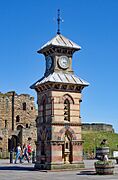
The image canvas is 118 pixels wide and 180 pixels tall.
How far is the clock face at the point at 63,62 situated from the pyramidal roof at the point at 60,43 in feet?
2.56

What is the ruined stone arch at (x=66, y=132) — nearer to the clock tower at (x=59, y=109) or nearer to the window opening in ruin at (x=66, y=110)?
the clock tower at (x=59, y=109)

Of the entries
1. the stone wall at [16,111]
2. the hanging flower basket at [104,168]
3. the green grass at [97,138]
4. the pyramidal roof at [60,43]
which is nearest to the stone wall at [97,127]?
the green grass at [97,138]

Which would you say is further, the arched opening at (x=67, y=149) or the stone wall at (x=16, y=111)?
the stone wall at (x=16, y=111)

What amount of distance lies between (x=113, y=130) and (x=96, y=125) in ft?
20.5

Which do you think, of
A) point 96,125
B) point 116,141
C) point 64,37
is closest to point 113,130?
point 96,125

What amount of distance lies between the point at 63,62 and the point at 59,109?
10.5ft

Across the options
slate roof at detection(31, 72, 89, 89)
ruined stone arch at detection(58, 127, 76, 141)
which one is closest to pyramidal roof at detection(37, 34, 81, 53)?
slate roof at detection(31, 72, 89, 89)

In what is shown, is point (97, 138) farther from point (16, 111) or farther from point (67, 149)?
point (67, 149)

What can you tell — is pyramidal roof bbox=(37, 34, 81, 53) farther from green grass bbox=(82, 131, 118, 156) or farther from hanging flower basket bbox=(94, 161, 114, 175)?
green grass bbox=(82, 131, 118, 156)

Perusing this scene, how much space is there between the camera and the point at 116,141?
75.2 meters

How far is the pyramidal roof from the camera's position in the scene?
88.2 feet

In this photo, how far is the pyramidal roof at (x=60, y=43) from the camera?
88.2 ft

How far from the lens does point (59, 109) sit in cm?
2606

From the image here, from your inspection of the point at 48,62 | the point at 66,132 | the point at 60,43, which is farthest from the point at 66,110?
the point at 60,43
